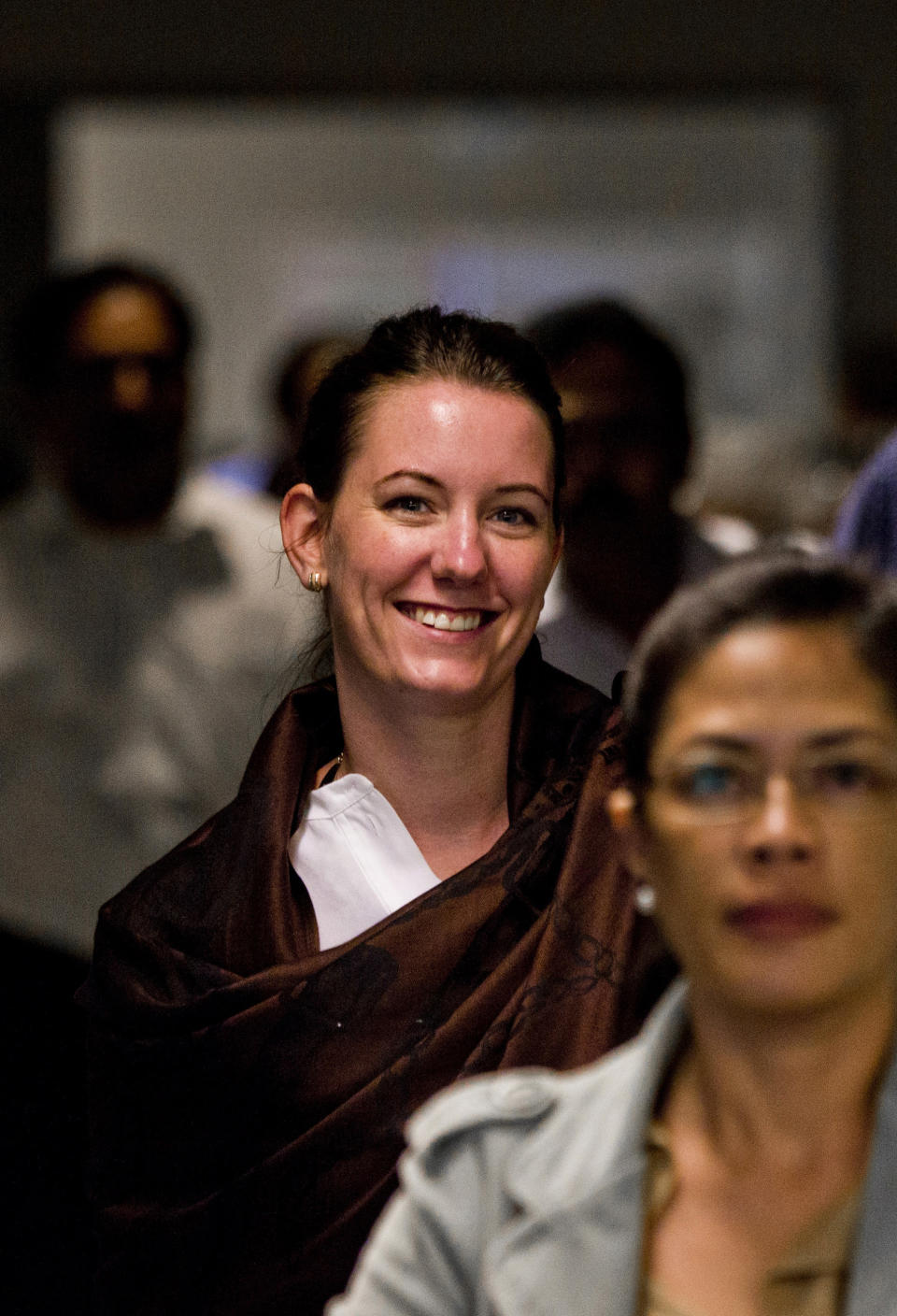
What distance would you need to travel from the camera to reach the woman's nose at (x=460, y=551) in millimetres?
1635

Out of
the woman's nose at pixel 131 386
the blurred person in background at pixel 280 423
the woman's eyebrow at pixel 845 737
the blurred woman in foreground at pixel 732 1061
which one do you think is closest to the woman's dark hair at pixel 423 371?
the blurred woman in foreground at pixel 732 1061

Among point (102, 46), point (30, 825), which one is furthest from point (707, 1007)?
point (102, 46)

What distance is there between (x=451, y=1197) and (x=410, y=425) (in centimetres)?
67

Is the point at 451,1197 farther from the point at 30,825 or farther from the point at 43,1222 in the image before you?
the point at 30,825

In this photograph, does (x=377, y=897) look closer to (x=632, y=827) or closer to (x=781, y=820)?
(x=632, y=827)

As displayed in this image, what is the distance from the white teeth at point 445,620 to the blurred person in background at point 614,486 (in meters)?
0.12

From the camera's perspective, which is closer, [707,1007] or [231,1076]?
→ [707,1007]

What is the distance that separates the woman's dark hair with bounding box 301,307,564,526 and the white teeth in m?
0.14

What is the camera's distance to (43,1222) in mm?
1809

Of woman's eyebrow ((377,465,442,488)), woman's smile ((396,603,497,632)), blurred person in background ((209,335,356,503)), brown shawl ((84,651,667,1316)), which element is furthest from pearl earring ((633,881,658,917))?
blurred person in background ((209,335,356,503))

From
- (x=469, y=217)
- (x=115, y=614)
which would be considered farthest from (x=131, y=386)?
(x=469, y=217)

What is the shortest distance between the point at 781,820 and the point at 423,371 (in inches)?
25.4

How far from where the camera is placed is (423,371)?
1691mm

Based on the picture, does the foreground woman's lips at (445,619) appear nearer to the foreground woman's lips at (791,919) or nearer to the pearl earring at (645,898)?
the pearl earring at (645,898)
